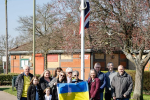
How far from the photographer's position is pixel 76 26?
53.8 ft

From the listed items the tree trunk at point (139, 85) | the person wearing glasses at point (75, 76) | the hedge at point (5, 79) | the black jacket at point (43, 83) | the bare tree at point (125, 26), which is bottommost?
the hedge at point (5, 79)

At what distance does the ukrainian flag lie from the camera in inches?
292

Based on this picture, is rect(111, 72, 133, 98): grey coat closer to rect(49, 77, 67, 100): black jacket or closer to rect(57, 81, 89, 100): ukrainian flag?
rect(57, 81, 89, 100): ukrainian flag

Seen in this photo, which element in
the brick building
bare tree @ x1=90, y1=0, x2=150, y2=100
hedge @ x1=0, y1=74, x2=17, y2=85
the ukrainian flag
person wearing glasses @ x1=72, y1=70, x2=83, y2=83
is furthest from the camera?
the brick building

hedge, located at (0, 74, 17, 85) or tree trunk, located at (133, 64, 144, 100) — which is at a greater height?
tree trunk, located at (133, 64, 144, 100)

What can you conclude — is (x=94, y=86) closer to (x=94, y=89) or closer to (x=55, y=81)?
(x=94, y=89)

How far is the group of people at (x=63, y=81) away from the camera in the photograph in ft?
24.7

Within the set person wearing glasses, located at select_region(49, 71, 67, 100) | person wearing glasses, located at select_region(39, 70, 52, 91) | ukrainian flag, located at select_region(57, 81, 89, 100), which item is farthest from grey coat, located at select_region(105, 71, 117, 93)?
person wearing glasses, located at select_region(39, 70, 52, 91)

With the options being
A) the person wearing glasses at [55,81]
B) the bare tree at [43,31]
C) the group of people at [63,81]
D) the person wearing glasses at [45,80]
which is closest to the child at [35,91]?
the group of people at [63,81]

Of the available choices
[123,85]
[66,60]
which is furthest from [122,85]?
[66,60]

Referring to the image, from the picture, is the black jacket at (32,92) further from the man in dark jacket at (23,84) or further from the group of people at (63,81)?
the man in dark jacket at (23,84)

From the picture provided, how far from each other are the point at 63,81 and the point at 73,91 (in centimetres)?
42

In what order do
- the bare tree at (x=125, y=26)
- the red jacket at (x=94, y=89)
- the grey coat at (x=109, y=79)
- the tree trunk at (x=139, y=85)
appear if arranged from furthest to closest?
the tree trunk at (x=139, y=85), the bare tree at (x=125, y=26), the grey coat at (x=109, y=79), the red jacket at (x=94, y=89)

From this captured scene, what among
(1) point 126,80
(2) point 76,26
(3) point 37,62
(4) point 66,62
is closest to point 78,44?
(2) point 76,26
